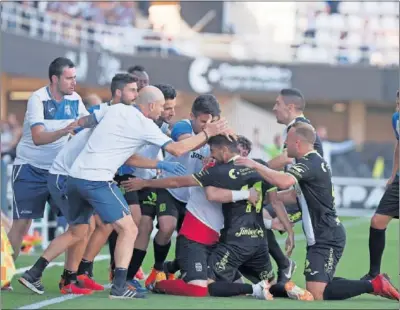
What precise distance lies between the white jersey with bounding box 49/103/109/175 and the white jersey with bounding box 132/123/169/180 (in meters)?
0.98

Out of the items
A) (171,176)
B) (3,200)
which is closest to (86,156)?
(171,176)

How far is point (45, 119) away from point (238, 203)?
2048 millimetres

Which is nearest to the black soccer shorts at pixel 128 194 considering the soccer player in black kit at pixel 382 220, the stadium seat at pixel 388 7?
the soccer player in black kit at pixel 382 220

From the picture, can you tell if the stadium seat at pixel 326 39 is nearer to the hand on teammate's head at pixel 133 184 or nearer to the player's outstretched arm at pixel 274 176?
the hand on teammate's head at pixel 133 184

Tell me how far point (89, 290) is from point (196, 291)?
109 centimetres

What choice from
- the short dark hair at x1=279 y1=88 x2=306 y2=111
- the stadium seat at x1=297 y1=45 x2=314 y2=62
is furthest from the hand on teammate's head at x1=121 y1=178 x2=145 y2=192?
the stadium seat at x1=297 y1=45 x2=314 y2=62

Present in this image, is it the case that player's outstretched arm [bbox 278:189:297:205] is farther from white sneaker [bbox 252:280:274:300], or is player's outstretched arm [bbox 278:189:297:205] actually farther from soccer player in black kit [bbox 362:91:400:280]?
white sneaker [bbox 252:280:274:300]

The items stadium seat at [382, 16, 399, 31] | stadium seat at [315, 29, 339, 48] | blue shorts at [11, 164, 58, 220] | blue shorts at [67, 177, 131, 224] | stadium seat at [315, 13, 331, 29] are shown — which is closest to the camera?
blue shorts at [67, 177, 131, 224]

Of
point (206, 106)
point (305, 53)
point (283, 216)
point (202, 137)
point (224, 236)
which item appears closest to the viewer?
point (202, 137)

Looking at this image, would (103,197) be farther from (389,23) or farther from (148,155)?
(389,23)

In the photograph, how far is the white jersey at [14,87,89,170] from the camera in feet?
34.6

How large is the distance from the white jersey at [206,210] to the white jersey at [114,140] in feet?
3.16

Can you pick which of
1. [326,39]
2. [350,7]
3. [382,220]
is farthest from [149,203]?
[350,7]

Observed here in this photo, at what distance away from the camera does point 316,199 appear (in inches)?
386
